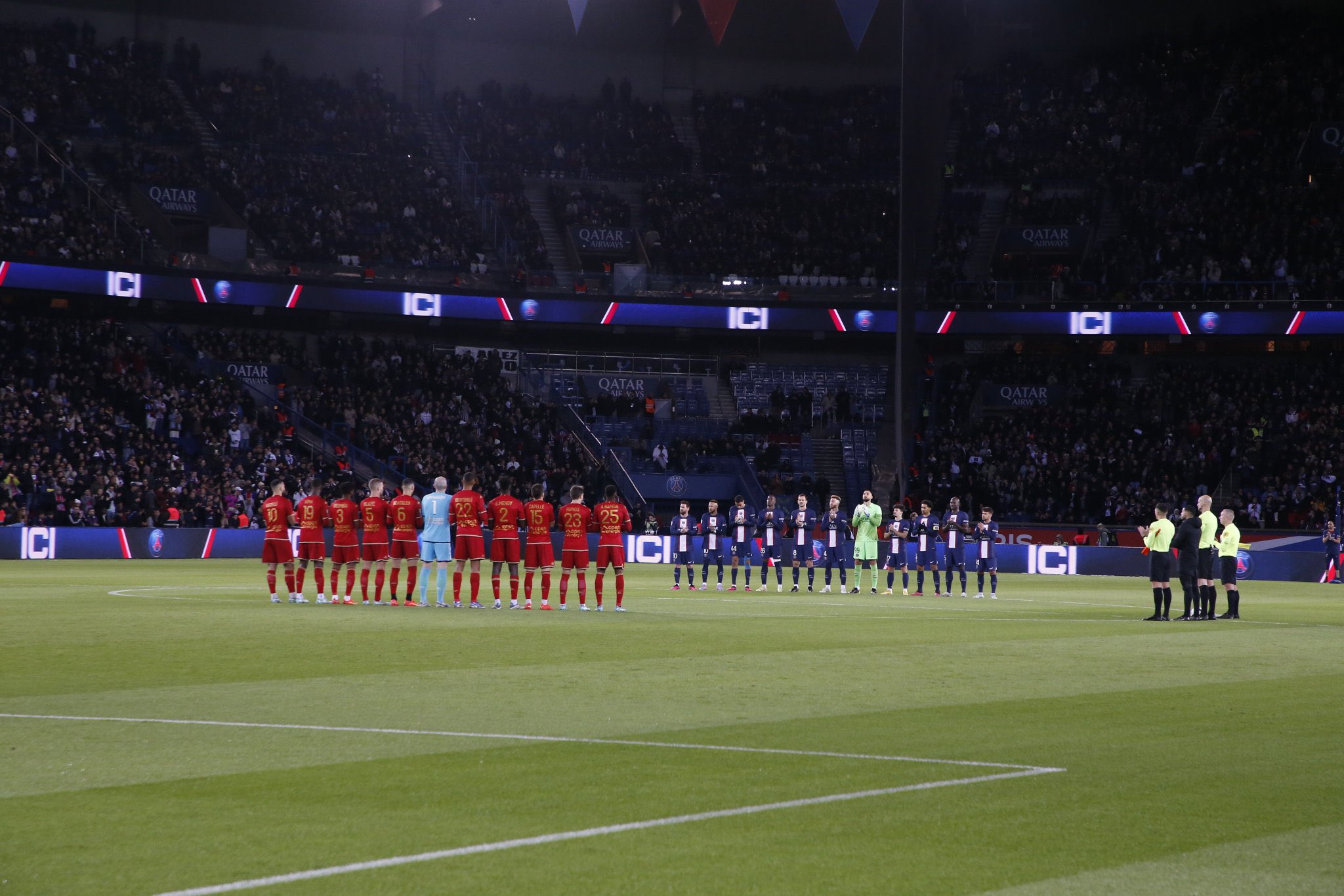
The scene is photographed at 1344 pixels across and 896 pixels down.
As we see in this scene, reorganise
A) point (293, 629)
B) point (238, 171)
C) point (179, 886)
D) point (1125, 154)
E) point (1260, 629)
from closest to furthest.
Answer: point (179, 886) < point (293, 629) < point (1260, 629) < point (238, 171) < point (1125, 154)

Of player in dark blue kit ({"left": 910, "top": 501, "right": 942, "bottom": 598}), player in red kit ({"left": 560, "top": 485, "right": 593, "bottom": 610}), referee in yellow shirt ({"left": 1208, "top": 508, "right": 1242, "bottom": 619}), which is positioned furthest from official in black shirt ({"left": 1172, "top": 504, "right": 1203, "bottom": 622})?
player in red kit ({"left": 560, "top": 485, "right": 593, "bottom": 610})

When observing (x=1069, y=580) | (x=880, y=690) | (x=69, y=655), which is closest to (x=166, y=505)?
(x=1069, y=580)

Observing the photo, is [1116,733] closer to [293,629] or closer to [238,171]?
[293,629]

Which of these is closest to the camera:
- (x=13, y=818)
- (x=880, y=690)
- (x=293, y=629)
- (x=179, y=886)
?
(x=179, y=886)

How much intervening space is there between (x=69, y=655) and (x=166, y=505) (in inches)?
1253

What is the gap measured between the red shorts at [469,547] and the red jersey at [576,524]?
5.57 feet

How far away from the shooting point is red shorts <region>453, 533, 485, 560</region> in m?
26.1

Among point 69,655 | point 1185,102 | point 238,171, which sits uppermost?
point 1185,102

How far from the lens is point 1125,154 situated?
63.6m

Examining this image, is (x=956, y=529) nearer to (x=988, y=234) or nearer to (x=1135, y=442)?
(x=1135, y=442)

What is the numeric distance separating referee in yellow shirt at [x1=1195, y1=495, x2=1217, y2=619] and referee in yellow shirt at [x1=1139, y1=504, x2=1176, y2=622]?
0.52 m

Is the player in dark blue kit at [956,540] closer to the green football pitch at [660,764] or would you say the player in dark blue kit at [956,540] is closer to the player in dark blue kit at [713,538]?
the player in dark blue kit at [713,538]

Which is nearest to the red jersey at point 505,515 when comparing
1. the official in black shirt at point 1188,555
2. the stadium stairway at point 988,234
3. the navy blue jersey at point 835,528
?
the navy blue jersey at point 835,528

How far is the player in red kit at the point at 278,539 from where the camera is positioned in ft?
83.2
